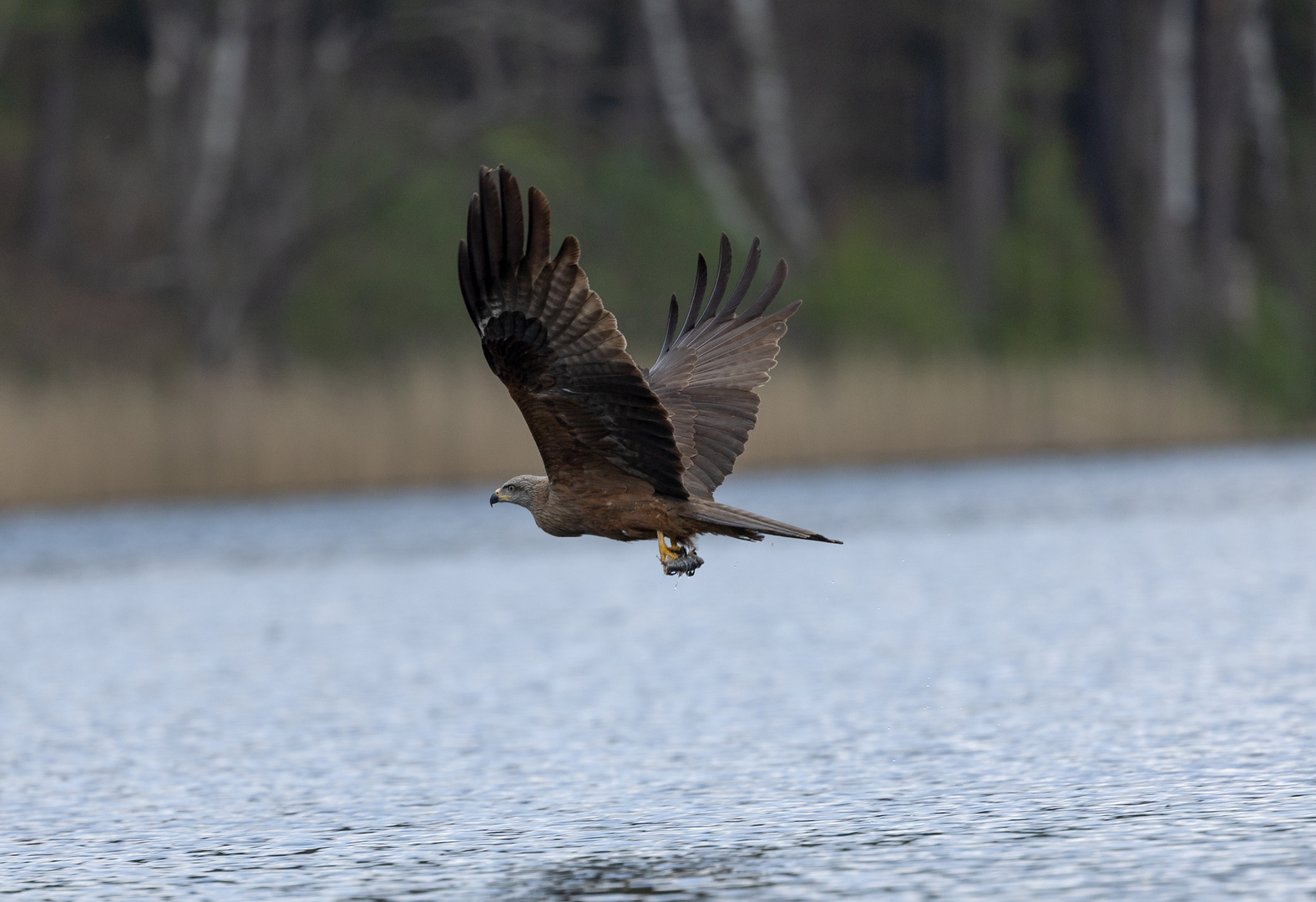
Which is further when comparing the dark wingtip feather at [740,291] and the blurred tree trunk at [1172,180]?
the blurred tree trunk at [1172,180]

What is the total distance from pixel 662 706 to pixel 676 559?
3763 mm

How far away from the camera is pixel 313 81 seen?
2608 cm

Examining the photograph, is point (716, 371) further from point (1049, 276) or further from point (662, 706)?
point (1049, 276)

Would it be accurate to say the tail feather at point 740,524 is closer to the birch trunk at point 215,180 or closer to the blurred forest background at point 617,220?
the blurred forest background at point 617,220

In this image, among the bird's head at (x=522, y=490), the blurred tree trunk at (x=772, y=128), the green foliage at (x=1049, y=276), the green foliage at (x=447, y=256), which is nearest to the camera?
the bird's head at (x=522, y=490)

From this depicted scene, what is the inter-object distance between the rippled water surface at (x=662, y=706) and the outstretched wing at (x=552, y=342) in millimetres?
1499

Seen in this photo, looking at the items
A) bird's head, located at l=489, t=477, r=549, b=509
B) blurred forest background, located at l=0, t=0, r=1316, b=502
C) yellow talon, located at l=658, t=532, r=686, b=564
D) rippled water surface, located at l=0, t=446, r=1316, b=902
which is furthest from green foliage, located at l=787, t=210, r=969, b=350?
yellow talon, located at l=658, t=532, r=686, b=564

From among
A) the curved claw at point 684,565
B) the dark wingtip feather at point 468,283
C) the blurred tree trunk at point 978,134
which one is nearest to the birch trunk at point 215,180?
the blurred tree trunk at point 978,134

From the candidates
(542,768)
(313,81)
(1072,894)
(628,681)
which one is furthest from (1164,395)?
(1072,894)

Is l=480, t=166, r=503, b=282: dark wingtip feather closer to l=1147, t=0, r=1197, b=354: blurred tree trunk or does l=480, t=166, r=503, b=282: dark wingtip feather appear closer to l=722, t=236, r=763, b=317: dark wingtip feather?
l=722, t=236, r=763, b=317: dark wingtip feather

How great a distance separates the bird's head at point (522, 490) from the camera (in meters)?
8.45

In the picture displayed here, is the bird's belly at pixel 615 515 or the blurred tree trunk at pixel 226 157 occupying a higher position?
the blurred tree trunk at pixel 226 157

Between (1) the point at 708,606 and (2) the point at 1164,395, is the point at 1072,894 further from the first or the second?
(2) the point at 1164,395

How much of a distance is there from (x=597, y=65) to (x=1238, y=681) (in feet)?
93.2
